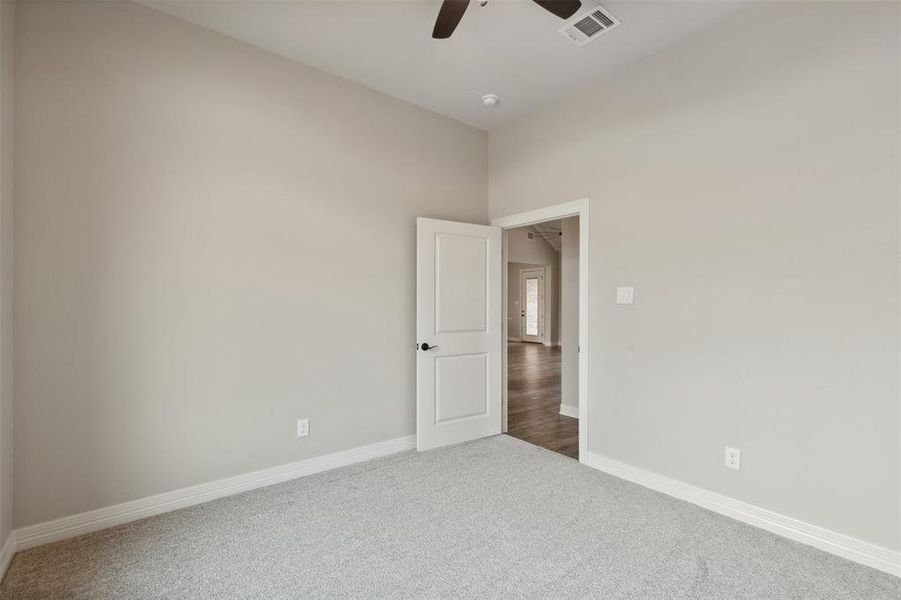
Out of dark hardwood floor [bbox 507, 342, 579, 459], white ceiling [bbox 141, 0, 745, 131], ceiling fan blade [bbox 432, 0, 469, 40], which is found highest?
white ceiling [bbox 141, 0, 745, 131]

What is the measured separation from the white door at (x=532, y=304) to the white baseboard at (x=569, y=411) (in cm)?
706

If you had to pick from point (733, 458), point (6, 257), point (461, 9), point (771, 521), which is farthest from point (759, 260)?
point (6, 257)

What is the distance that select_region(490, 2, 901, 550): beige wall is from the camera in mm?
1993

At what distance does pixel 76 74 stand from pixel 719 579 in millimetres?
4138

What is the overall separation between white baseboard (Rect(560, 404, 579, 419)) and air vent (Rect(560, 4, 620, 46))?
11.7ft

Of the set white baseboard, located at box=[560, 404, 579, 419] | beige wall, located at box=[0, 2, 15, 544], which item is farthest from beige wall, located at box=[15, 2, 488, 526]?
white baseboard, located at box=[560, 404, 579, 419]

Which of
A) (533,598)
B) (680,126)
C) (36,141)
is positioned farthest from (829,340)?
(36,141)

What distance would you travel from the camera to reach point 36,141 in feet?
6.99

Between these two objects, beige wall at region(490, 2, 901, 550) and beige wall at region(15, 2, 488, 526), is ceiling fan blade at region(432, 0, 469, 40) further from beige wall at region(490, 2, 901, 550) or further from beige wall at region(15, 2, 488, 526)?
beige wall at region(490, 2, 901, 550)

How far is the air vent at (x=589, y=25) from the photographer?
7.85ft

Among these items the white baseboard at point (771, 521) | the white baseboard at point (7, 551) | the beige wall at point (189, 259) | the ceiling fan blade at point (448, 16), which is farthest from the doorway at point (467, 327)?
the white baseboard at point (7, 551)

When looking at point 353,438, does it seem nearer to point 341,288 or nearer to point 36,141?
point 341,288

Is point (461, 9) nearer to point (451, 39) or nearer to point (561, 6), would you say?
point (561, 6)

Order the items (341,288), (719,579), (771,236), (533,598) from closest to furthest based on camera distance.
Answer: (533,598)
(719,579)
(771,236)
(341,288)
